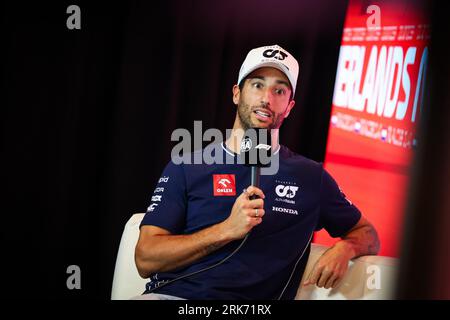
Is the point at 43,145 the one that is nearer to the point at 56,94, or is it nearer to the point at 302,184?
the point at 56,94

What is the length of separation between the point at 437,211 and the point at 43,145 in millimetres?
1335

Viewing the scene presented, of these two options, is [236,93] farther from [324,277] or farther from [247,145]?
[324,277]

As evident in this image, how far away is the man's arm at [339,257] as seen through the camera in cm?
185

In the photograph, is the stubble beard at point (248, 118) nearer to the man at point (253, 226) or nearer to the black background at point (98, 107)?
the man at point (253, 226)

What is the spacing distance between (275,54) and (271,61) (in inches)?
1.7

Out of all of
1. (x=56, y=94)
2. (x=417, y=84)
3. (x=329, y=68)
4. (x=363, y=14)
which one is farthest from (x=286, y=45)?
(x=56, y=94)

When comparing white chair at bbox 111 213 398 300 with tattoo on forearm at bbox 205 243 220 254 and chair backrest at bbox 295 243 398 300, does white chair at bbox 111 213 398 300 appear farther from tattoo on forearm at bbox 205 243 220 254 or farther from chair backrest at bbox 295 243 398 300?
tattoo on forearm at bbox 205 243 220 254

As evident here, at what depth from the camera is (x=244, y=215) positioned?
1659 millimetres

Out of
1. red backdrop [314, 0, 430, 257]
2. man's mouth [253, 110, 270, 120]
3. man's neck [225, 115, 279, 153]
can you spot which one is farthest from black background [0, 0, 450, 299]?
red backdrop [314, 0, 430, 257]

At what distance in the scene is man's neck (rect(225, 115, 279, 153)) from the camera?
200cm

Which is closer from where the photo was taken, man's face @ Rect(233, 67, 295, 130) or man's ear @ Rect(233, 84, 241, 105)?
man's face @ Rect(233, 67, 295, 130)

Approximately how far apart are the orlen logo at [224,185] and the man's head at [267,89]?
0.68ft

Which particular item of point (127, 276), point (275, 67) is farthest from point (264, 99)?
point (127, 276)

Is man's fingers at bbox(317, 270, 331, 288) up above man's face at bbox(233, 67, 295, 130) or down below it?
below
